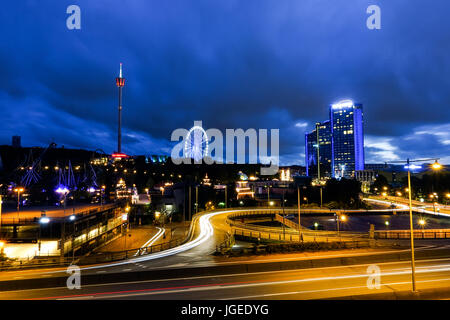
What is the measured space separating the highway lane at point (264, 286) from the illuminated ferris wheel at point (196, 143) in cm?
8011

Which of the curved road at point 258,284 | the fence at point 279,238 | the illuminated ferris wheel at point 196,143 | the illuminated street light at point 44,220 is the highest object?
the illuminated ferris wheel at point 196,143

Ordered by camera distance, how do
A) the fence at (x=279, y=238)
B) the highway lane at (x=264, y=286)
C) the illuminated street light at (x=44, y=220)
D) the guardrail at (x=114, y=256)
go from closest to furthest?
the highway lane at (x=264, y=286) → the guardrail at (x=114, y=256) → the fence at (x=279, y=238) → the illuminated street light at (x=44, y=220)

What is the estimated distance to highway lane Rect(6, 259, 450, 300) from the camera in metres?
13.9

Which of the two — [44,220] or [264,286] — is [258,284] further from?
[44,220]

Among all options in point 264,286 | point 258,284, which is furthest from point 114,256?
point 264,286

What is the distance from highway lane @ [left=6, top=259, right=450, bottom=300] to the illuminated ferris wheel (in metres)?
80.1

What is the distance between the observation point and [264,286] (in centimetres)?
1507

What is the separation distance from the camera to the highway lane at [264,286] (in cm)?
1388

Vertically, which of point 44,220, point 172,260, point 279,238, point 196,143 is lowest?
point 279,238

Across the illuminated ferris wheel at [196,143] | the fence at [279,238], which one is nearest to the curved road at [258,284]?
the fence at [279,238]

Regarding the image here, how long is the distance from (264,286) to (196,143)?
83735mm

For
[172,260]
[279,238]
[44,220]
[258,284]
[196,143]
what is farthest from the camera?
[196,143]

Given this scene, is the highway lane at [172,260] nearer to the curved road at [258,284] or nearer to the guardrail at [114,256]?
the curved road at [258,284]

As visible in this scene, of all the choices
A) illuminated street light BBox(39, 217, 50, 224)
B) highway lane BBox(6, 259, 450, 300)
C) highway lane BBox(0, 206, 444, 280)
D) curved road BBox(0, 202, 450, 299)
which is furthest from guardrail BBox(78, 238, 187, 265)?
illuminated street light BBox(39, 217, 50, 224)
